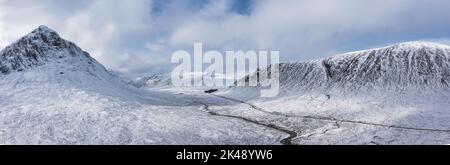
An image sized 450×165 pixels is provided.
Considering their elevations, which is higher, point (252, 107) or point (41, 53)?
point (41, 53)

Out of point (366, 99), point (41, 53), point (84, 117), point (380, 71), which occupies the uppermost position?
point (41, 53)

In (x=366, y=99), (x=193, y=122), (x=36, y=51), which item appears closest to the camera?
(x=193, y=122)

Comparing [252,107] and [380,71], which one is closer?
[252,107]

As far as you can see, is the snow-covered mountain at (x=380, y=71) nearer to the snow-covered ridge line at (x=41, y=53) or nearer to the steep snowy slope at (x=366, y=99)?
the steep snowy slope at (x=366, y=99)

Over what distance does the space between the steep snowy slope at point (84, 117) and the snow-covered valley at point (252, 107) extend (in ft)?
0.31

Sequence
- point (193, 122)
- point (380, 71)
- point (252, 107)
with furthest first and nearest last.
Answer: point (380, 71) < point (252, 107) < point (193, 122)

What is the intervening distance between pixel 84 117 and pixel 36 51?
35773mm

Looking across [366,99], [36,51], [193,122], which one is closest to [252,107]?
[366,99]

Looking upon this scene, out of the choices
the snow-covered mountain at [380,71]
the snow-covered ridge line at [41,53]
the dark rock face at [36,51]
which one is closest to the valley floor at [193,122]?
the snow-covered mountain at [380,71]

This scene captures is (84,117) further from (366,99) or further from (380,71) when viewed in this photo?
(380,71)

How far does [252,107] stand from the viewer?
63.0 metres

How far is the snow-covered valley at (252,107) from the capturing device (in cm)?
3888

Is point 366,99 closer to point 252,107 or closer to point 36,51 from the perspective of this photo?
point 252,107
